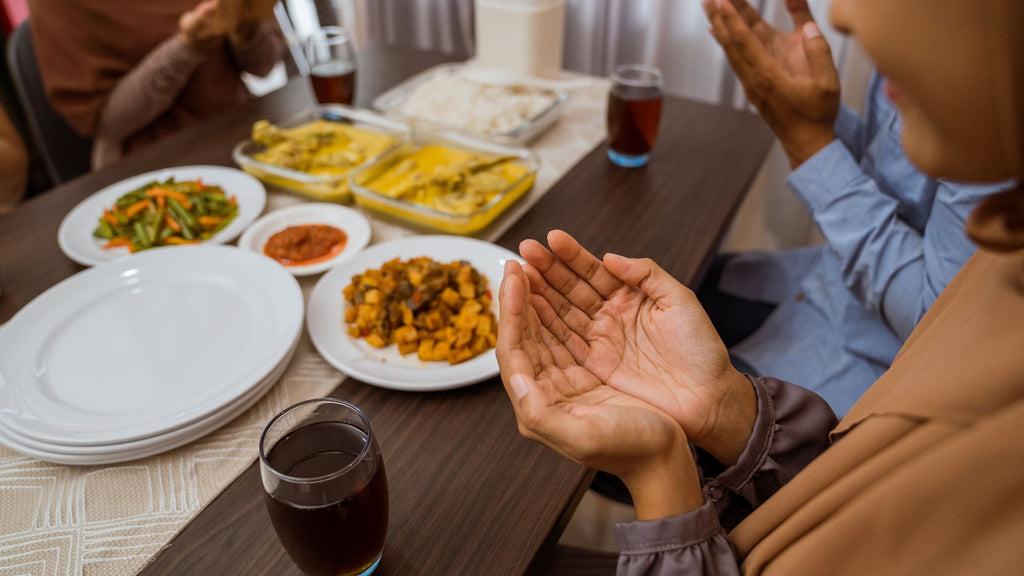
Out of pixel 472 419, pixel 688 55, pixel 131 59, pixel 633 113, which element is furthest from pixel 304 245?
pixel 688 55

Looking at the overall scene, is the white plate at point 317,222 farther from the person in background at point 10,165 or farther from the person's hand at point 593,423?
the person in background at point 10,165

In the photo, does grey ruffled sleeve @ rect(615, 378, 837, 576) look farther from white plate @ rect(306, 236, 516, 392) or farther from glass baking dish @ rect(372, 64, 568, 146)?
glass baking dish @ rect(372, 64, 568, 146)

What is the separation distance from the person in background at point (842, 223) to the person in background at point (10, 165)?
1838 millimetres

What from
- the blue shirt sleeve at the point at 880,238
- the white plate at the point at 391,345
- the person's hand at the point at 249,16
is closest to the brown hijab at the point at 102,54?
the person's hand at the point at 249,16

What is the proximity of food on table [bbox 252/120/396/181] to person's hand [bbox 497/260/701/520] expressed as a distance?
808 mm

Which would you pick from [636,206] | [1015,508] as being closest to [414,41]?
[636,206]

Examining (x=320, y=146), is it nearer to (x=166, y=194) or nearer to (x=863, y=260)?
(x=166, y=194)

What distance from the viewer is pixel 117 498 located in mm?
832

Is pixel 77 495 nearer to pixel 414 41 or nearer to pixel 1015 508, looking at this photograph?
pixel 1015 508

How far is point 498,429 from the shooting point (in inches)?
37.0

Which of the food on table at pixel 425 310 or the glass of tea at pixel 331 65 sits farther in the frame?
the glass of tea at pixel 331 65

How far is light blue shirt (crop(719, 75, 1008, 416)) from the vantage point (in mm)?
1157

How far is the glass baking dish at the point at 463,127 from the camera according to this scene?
1648 millimetres

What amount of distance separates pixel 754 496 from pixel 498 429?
1.18 feet
